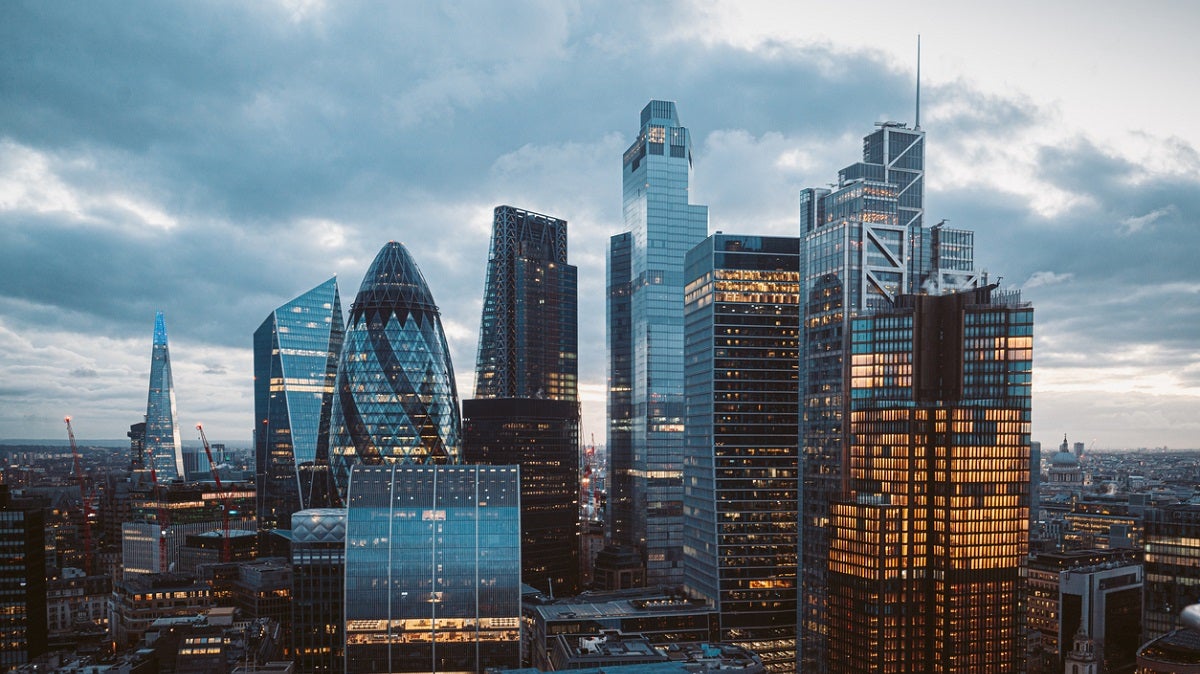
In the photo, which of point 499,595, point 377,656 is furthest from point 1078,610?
point 377,656

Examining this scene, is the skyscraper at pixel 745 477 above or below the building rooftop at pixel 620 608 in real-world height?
above

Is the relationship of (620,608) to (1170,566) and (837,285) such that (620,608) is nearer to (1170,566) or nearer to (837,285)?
(837,285)

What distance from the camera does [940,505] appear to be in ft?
468

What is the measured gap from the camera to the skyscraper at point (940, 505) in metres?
140

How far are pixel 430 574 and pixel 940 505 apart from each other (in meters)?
100

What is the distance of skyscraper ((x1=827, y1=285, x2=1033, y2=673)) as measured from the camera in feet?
459

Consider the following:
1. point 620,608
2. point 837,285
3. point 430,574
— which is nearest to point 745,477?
point 620,608

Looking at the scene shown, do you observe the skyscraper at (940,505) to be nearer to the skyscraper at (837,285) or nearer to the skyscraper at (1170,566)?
the skyscraper at (837,285)

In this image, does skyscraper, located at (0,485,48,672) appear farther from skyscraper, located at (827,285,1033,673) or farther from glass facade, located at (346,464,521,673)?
skyscraper, located at (827,285,1033,673)

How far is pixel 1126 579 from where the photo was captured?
654 ft

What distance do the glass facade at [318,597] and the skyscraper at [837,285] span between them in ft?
328

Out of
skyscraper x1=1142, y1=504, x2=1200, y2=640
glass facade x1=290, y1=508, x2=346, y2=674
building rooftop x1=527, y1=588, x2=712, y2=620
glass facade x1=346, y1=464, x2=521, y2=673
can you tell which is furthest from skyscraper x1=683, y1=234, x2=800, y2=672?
glass facade x1=290, y1=508, x2=346, y2=674

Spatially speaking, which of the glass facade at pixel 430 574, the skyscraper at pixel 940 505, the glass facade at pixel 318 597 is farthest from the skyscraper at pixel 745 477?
the glass facade at pixel 318 597

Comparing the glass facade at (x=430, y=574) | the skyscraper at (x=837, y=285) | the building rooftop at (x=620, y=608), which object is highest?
the skyscraper at (x=837, y=285)
